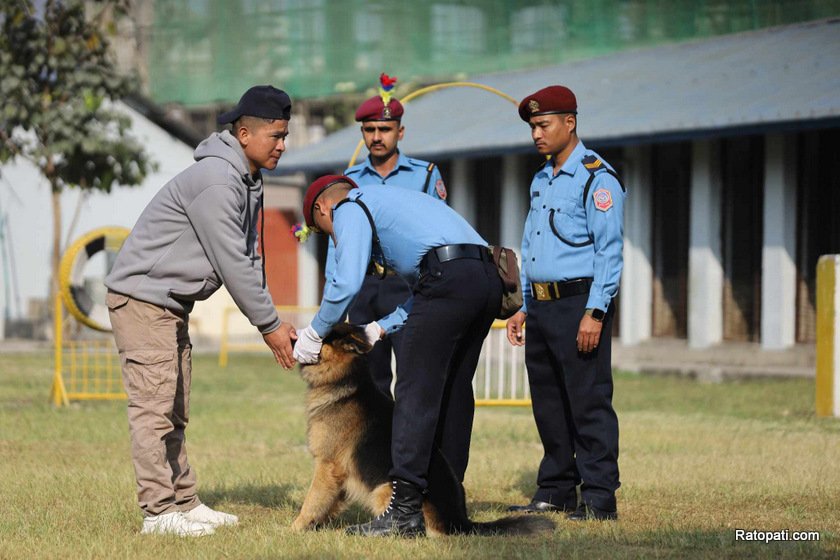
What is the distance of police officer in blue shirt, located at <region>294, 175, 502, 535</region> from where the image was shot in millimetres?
6379

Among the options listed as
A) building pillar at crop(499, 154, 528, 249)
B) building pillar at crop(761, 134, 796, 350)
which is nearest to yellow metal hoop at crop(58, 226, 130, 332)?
building pillar at crop(761, 134, 796, 350)

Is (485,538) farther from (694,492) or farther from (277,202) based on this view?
(277,202)

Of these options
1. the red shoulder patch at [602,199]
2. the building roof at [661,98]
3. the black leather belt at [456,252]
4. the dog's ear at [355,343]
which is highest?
the building roof at [661,98]

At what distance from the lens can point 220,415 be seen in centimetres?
1320

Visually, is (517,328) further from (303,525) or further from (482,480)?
(303,525)

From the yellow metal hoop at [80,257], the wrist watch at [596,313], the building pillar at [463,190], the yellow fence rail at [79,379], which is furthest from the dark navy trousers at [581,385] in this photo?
the building pillar at [463,190]

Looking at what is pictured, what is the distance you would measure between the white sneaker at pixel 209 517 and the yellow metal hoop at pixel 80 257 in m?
6.64

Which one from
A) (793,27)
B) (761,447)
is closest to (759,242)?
(793,27)

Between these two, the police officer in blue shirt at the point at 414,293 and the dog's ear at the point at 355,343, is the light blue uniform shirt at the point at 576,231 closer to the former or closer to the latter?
the police officer in blue shirt at the point at 414,293

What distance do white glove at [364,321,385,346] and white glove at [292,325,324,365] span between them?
10.7 inches

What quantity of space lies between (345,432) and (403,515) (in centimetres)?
53

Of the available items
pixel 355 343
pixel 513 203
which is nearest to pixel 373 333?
pixel 355 343

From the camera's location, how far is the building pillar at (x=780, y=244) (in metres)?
17.8

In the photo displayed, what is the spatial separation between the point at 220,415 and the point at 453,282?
7226mm
